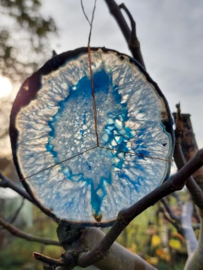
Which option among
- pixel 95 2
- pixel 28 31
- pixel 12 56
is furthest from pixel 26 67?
pixel 95 2

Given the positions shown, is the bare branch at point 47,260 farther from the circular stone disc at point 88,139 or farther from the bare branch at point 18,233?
the bare branch at point 18,233

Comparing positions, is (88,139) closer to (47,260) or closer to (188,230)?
(47,260)

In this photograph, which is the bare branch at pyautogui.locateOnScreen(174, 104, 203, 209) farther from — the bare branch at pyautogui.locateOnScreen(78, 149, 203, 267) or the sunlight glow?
the sunlight glow

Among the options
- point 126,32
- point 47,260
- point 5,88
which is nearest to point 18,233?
point 47,260

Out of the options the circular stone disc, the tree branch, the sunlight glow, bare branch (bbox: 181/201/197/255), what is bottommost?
bare branch (bbox: 181/201/197/255)

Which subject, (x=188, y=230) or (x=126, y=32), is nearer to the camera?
(x=126, y=32)

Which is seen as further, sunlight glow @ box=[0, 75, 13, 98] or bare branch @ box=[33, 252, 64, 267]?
sunlight glow @ box=[0, 75, 13, 98]

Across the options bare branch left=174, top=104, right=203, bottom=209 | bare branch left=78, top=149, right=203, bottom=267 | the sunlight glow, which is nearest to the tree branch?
bare branch left=174, top=104, right=203, bottom=209

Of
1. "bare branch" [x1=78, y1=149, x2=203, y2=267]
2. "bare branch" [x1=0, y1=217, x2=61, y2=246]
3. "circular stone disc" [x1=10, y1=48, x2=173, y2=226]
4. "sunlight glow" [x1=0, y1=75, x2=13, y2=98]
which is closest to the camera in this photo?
"bare branch" [x1=78, y1=149, x2=203, y2=267]

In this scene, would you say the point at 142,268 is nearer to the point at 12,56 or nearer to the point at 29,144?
the point at 29,144
